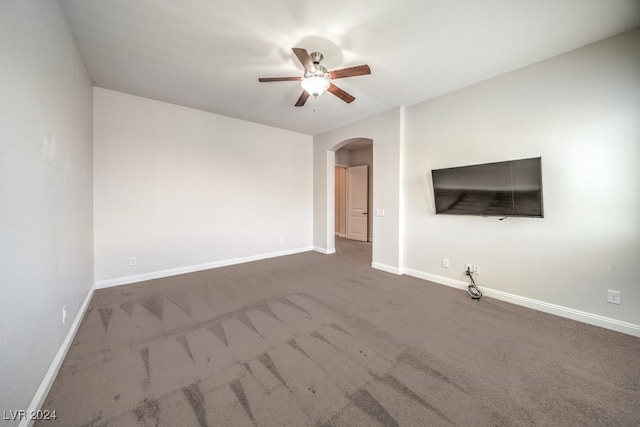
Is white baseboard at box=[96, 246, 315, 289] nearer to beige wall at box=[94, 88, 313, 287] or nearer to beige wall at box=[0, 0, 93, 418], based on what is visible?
beige wall at box=[94, 88, 313, 287]

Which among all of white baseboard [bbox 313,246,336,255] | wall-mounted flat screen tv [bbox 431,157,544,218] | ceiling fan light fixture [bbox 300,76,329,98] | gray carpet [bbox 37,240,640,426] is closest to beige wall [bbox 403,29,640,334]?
wall-mounted flat screen tv [bbox 431,157,544,218]

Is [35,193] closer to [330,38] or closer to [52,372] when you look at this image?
[52,372]

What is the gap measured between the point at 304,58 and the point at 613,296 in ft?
12.2

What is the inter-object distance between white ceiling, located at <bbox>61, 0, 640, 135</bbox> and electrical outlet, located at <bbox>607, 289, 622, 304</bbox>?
246 centimetres

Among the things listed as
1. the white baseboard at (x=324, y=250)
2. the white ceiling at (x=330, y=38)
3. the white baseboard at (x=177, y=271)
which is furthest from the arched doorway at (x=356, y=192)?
the white ceiling at (x=330, y=38)

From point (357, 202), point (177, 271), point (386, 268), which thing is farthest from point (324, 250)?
point (177, 271)

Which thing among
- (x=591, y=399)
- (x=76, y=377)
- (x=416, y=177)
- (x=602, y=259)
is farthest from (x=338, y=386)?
(x=416, y=177)

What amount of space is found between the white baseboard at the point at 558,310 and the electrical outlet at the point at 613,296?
18 cm

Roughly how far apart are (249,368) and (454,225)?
10.1 ft

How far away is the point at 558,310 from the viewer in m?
2.49

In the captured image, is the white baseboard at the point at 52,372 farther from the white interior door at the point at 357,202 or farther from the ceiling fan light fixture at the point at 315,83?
the white interior door at the point at 357,202

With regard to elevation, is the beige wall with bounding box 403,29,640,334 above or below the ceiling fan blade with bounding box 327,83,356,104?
below

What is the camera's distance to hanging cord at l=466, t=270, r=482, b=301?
2.92m

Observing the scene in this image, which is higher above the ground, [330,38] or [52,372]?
[330,38]
